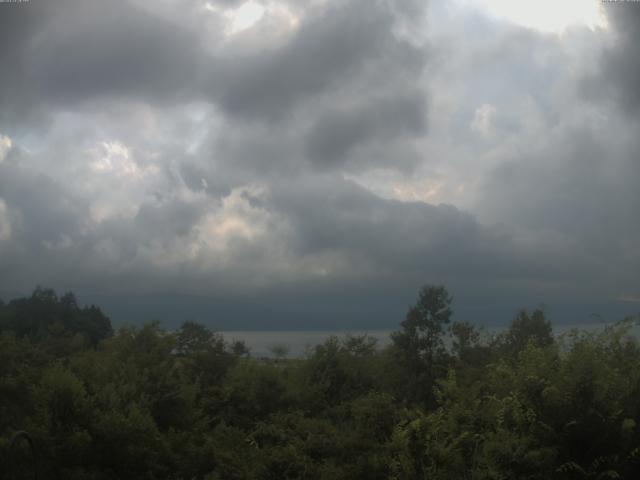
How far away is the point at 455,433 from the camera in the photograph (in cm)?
1688

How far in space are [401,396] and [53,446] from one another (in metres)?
25.3

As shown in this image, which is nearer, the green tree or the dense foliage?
the dense foliage

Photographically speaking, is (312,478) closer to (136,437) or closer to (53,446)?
(136,437)

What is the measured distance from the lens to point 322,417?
90.5ft

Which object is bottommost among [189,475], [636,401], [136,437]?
[189,475]

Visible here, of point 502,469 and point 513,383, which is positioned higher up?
point 513,383

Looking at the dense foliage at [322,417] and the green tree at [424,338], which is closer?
the dense foliage at [322,417]

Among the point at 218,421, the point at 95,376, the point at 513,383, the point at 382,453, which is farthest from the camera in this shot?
the point at 218,421

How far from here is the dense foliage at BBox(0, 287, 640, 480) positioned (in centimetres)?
1374

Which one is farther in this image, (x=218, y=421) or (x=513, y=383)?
(x=218, y=421)

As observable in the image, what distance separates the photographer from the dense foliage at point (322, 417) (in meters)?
13.7

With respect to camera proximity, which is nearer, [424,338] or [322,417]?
[322,417]

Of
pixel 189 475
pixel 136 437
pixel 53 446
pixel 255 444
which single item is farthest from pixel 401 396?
pixel 53 446

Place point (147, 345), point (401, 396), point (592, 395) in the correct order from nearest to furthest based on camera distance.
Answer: point (592, 395), point (147, 345), point (401, 396)
